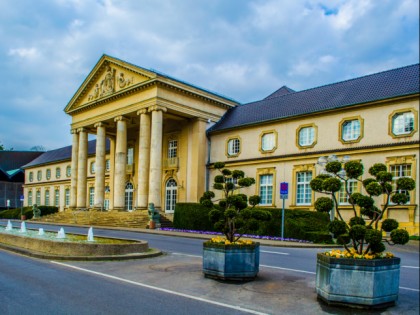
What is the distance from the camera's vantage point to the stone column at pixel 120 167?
39156 millimetres

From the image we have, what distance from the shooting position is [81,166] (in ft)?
152

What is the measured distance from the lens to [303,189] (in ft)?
103

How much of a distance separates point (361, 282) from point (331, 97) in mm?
25515

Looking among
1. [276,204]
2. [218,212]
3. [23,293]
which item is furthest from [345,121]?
[23,293]

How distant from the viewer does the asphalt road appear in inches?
295

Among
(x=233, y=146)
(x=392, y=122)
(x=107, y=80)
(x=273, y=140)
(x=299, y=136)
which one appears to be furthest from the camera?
(x=107, y=80)

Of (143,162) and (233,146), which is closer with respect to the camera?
(143,162)

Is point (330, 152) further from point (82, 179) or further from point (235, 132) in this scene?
point (82, 179)

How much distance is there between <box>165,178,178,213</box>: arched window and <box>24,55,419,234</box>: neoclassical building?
0.33 ft

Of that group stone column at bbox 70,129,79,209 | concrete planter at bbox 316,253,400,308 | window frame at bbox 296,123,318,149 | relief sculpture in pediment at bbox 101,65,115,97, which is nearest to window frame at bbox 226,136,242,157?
window frame at bbox 296,123,318,149

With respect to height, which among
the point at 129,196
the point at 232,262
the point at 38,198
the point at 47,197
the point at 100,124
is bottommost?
the point at 38,198

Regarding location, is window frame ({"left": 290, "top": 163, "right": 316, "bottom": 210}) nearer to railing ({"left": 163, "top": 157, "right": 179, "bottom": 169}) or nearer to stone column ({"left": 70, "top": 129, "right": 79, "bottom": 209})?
railing ({"left": 163, "top": 157, "right": 179, "bottom": 169})

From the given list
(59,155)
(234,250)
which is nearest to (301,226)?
(234,250)

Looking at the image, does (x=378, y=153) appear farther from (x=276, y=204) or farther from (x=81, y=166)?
(x=81, y=166)
